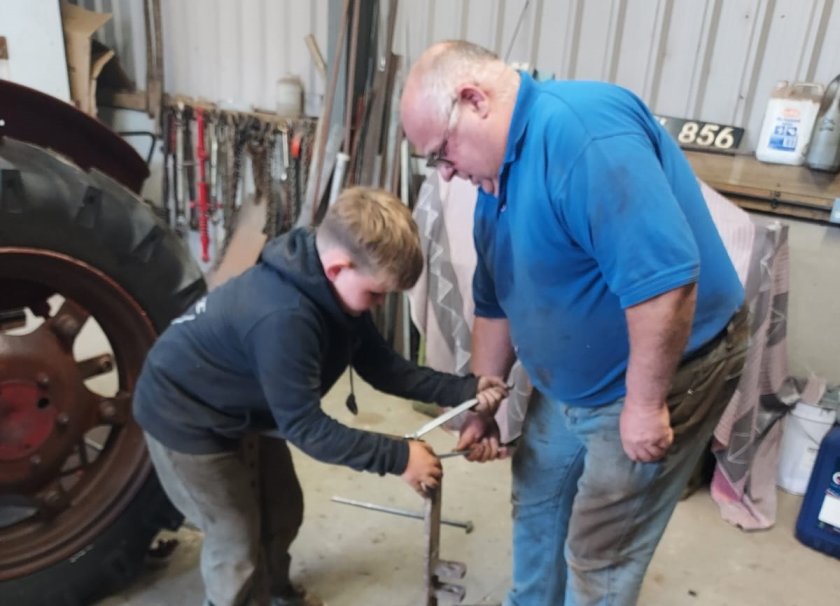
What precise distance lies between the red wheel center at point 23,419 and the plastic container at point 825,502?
224cm

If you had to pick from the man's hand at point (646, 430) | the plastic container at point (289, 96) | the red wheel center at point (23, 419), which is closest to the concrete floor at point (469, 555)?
the red wheel center at point (23, 419)

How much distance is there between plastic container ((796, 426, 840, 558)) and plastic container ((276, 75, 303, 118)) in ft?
8.80

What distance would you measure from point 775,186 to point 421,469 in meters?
1.76

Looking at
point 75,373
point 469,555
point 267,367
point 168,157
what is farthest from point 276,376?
point 168,157

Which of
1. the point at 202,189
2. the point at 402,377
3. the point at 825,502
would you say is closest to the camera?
the point at 402,377

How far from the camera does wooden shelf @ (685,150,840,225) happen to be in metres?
2.26

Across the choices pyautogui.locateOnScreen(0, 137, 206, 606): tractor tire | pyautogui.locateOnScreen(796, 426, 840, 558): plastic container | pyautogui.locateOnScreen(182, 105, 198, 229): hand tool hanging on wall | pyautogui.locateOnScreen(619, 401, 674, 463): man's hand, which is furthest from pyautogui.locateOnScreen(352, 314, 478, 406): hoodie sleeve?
pyautogui.locateOnScreen(182, 105, 198, 229): hand tool hanging on wall

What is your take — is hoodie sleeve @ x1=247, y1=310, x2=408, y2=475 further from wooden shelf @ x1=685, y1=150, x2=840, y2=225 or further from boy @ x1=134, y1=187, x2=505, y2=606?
wooden shelf @ x1=685, y1=150, x2=840, y2=225

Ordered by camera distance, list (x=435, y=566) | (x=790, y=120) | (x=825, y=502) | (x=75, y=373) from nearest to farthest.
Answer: (x=435, y=566) → (x=75, y=373) → (x=825, y=502) → (x=790, y=120)

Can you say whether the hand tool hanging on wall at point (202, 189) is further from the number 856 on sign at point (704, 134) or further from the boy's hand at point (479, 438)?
the boy's hand at point (479, 438)

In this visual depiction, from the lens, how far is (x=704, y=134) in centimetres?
259

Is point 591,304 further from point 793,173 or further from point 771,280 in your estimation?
point 793,173

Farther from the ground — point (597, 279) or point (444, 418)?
point (597, 279)

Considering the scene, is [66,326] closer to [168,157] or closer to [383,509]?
[383,509]
